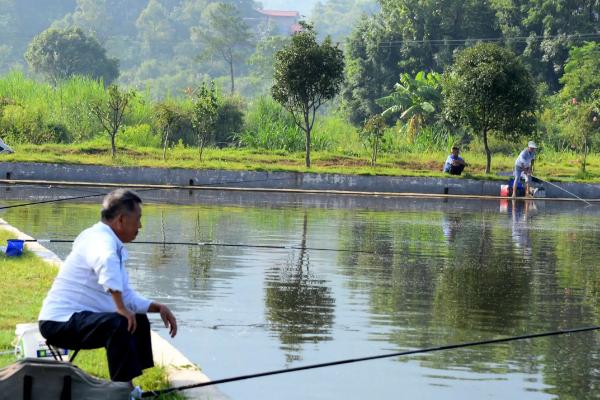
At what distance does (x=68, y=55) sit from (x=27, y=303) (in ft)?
215

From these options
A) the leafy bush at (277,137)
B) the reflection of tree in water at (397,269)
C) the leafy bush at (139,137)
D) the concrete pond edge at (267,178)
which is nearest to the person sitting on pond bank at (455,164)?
the concrete pond edge at (267,178)

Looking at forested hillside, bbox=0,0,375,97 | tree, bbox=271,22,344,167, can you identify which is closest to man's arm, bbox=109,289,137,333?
tree, bbox=271,22,344,167

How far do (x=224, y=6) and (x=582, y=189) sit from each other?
218 ft

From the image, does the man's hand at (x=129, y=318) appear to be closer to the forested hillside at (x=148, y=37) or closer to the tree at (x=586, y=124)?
the tree at (x=586, y=124)

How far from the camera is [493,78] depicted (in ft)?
108

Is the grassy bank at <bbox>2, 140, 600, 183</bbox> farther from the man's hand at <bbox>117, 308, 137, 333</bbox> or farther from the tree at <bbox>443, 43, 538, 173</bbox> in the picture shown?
the man's hand at <bbox>117, 308, 137, 333</bbox>

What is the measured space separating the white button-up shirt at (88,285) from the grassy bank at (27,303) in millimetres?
684

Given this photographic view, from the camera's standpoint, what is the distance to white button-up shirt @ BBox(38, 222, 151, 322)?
641 cm

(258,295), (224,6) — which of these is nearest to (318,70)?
(258,295)

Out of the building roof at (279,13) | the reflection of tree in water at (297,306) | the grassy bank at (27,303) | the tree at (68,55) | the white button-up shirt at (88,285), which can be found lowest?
the reflection of tree in water at (297,306)

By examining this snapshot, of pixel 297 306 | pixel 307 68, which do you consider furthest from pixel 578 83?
pixel 297 306

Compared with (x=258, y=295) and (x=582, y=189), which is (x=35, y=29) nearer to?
(x=582, y=189)

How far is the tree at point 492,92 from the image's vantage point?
33.1 m

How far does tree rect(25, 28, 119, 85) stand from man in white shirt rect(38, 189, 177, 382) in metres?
67.3
